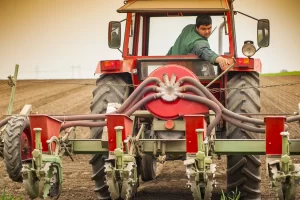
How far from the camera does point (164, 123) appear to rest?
7195 mm

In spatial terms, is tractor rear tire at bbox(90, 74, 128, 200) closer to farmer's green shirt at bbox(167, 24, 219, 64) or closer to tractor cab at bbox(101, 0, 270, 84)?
tractor cab at bbox(101, 0, 270, 84)

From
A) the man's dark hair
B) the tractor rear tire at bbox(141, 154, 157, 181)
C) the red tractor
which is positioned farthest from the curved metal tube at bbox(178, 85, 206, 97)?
the tractor rear tire at bbox(141, 154, 157, 181)

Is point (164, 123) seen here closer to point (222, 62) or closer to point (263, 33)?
point (222, 62)

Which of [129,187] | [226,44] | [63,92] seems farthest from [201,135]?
[63,92]

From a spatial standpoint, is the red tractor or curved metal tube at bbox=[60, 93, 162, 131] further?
the red tractor

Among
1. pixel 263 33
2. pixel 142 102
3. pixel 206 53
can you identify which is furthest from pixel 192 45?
pixel 142 102

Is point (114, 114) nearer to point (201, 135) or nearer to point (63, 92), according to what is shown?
point (201, 135)

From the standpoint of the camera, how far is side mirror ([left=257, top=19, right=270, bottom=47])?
8180 millimetres

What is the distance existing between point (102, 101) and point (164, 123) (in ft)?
3.11

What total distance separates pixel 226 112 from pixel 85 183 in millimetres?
3035

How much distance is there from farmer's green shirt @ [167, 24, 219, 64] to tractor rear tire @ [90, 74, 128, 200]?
27.3 inches

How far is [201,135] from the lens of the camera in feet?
21.0

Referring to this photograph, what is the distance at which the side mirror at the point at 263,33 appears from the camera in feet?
26.8

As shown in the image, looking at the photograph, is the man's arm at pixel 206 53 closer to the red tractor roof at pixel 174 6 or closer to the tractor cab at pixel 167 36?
the tractor cab at pixel 167 36
